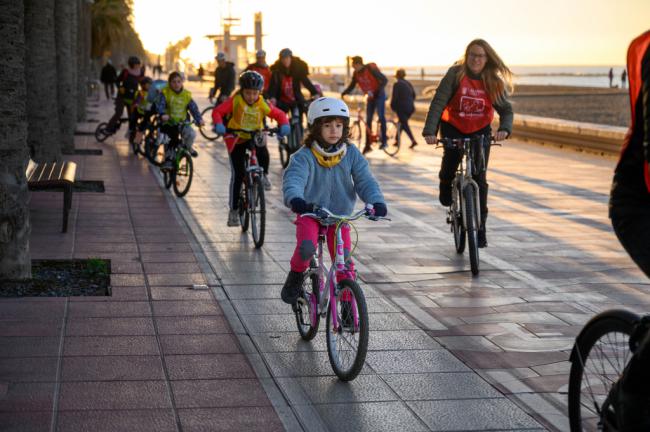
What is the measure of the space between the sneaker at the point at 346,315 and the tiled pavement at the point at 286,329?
0.31 meters

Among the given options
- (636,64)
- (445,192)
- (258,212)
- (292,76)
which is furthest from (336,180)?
(292,76)

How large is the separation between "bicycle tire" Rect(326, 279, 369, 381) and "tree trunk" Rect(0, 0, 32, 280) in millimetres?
2938

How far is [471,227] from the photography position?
30.0 ft

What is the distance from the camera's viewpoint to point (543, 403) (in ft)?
18.2

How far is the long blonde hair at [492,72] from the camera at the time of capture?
31.5 ft

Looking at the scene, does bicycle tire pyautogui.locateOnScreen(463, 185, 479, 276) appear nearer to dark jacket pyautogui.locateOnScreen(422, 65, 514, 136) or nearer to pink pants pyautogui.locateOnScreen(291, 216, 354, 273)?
dark jacket pyautogui.locateOnScreen(422, 65, 514, 136)

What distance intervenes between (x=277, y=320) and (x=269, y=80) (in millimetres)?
12125

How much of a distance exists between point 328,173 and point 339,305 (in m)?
0.81

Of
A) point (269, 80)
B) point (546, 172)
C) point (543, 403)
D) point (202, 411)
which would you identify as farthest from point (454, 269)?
point (269, 80)

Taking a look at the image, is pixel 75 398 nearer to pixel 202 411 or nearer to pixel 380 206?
pixel 202 411

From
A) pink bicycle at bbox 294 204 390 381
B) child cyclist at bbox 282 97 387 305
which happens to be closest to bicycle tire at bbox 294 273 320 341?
pink bicycle at bbox 294 204 390 381

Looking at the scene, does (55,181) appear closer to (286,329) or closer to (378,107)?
(286,329)

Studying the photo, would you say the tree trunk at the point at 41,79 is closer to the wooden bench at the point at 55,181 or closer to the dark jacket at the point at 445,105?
the wooden bench at the point at 55,181

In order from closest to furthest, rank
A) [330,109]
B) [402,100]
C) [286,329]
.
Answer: [330,109] < [286,329] < [402,100]
